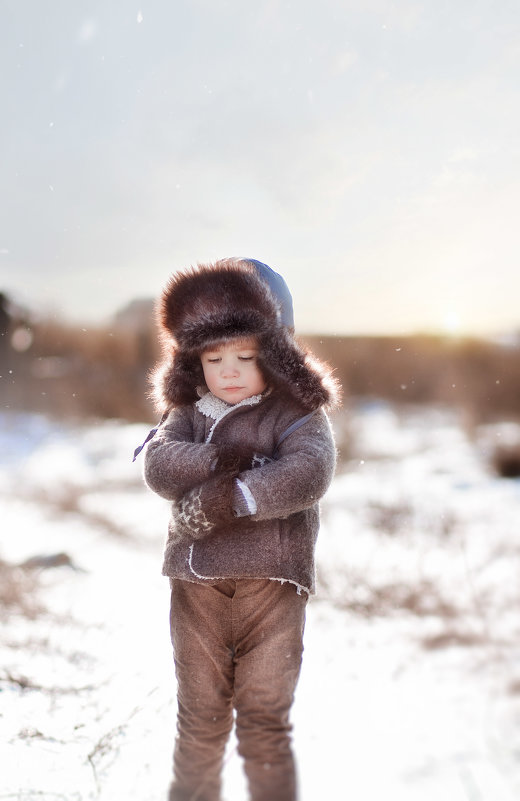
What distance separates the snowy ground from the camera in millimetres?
1514

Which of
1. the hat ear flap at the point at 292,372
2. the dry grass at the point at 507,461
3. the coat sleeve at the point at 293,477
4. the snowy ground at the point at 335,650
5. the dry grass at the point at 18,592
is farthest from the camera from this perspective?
the dry grass at the point at 507,461

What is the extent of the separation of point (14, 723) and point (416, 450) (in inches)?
207

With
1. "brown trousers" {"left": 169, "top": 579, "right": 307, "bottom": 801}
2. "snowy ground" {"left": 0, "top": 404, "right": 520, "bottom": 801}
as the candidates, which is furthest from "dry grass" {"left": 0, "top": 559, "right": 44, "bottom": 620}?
"brown trousers" {"left": 169, "top": 579, "right": 307, "bottom": 801}

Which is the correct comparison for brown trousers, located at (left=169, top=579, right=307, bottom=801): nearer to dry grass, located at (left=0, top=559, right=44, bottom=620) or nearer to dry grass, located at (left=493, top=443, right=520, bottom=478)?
dry grass, located at (left=0, top=559, right=44, bottom=620)

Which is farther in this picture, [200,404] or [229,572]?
[200,404]

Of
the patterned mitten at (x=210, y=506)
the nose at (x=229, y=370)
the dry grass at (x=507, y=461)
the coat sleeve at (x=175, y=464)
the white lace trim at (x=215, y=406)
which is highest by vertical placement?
the dry grass at (x=507, y=461)

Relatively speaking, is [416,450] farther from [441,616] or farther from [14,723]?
[14,723]

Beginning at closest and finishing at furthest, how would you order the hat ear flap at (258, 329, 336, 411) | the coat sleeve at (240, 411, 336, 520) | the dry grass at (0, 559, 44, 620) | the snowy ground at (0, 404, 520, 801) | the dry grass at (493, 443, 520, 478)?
the coat sleeve at (240, 411, 336, 520) → the hat ear flap at (258, 329, 336, 411) → the snowy ground at (0, 404, 520, 801) → the dry grass at (0, 559, 44, 620) → the dry grass at (493, 443, 520, 478)

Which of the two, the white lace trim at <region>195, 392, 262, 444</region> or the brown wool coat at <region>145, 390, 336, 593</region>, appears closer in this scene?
the brown wool coat at <region>145, 390, 336, 593</region>

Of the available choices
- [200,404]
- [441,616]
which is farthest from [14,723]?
[441,616]

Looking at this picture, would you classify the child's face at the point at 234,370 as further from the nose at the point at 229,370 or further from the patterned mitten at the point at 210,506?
the patterned mitten at the point at 210,506

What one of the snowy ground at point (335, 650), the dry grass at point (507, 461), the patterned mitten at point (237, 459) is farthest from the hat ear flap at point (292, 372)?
the dry grass at point (507, 461)

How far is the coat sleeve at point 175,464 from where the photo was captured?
1.15m

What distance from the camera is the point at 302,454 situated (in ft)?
3.81
